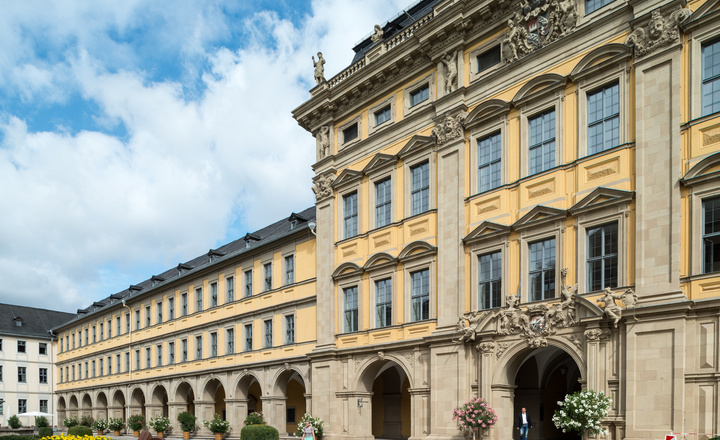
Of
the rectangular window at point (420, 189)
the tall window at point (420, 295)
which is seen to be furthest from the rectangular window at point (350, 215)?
the tall window at point (420, 295)

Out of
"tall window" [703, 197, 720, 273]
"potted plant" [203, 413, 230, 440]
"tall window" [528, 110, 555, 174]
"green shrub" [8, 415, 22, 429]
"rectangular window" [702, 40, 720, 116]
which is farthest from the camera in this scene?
"green shrub" [8, 415, 22, 429]

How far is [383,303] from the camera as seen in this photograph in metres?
27.8

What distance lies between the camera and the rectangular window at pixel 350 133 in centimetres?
3086

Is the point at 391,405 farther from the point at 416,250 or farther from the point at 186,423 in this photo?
the point at 186,423

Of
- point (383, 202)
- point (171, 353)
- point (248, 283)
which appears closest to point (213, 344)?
point (248, 283)

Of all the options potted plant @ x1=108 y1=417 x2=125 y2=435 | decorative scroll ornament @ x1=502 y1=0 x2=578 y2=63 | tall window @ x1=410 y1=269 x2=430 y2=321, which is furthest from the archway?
potted plant @ x1=108 y1=417 x2=125 y2=435

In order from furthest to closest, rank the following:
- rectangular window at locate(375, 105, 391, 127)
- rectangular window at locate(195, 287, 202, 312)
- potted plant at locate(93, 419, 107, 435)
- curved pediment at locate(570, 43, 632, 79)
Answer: potted plant at locate(93, 419, 107, 435), rectangular window at locate(195, 287, 202, 312), rectangular window at locate(375, 105, 391, 127), curved pediment at locate(570, 43, 632, 79)

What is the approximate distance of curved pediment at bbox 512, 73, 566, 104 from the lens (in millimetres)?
21328

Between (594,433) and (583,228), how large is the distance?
239 inches

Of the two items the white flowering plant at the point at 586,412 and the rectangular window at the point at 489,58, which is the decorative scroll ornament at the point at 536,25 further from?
the white flowering plant at the point at 586,412

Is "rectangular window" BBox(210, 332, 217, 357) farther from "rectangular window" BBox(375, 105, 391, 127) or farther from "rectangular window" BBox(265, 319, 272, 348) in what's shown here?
"rectangular window" BBox(375, 105, 391, 127)

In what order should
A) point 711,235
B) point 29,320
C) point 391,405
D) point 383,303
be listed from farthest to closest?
point 29,320
point 391,405
point 383,303
point 711,235

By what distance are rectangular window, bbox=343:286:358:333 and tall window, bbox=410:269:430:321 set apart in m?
3.77

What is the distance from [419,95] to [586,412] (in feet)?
48.1
